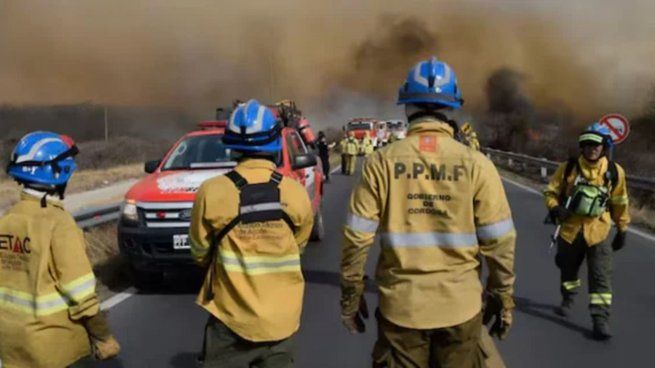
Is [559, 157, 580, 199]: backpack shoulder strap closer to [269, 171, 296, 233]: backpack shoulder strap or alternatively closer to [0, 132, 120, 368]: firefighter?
[269, 171, 296, 233]: backpack shoulder strap

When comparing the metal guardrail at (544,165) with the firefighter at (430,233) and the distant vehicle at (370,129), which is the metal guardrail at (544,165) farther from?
the firefighter at (430,233)

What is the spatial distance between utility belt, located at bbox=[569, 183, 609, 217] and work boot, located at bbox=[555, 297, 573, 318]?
34.2 inches

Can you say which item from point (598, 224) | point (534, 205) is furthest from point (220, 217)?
point (534, 205)

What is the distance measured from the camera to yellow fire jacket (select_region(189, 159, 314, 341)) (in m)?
3.15

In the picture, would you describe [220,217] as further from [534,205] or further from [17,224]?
[534,205]

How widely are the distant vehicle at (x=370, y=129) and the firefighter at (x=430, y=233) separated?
1472 inches

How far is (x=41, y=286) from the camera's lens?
3.00m

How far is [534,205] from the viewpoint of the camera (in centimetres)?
1548

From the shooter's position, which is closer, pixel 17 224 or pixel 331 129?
pixel 17 224

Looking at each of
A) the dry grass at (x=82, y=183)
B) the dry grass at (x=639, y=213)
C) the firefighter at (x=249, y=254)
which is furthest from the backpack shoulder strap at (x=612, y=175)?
the dry grass at (x=82, y=183)

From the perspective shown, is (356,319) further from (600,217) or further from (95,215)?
(95,215)

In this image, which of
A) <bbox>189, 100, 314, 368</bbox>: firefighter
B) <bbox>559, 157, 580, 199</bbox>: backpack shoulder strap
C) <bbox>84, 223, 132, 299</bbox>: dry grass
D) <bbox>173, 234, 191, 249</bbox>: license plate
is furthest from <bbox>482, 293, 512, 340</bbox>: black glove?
<bbox>84, 223, 132, 299</bbox>: dry grass

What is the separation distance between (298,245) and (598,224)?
3467 millimetres

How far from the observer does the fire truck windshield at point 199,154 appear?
8430mm
